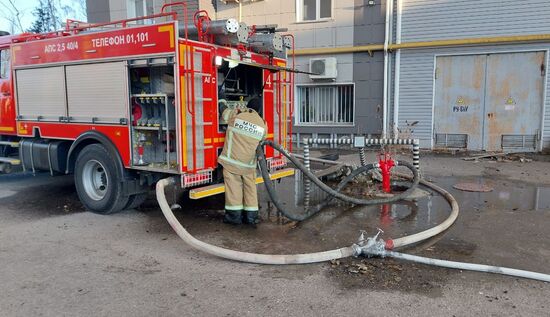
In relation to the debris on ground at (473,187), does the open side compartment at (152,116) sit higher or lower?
higher

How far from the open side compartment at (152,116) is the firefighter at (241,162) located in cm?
70

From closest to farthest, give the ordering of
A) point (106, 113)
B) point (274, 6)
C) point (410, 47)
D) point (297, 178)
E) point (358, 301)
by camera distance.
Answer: point (358, 301), point (106, 113), point (297, 178), point (410, 47), point (274, 6)

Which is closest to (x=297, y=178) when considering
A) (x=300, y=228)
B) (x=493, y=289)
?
(x=300, y=228)

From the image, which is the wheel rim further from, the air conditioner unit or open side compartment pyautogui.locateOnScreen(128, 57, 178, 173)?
the air conditioner unit

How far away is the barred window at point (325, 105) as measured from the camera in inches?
582

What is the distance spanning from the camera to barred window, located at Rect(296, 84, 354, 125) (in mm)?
14789

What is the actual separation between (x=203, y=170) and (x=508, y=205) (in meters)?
4.84

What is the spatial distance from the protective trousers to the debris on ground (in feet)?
14.3

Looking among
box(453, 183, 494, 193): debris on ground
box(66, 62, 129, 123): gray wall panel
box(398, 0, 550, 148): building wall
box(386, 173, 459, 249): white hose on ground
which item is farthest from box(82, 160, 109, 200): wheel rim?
box(398, 0, 550, 148): building wall

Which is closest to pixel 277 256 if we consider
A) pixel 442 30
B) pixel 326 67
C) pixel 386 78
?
pixel 386 78

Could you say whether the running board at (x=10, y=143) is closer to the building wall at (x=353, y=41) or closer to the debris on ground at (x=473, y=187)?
the debris on ground at (x=473, y=187)

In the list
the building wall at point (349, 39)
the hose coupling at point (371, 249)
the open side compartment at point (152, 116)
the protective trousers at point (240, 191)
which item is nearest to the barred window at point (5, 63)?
the open side compartment at point (152, 116)

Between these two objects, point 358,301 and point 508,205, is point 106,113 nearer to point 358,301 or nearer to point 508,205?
point 358,301

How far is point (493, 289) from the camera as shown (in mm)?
4109
